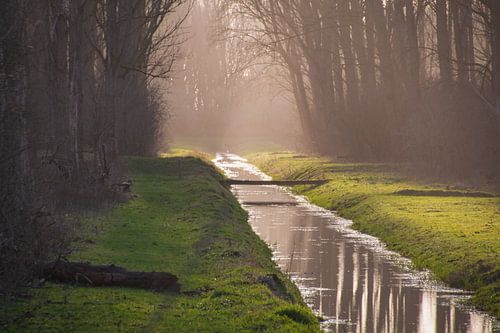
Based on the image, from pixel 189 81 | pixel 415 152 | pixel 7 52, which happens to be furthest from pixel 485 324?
pixel 189 81

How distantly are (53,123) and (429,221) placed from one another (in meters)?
13.3

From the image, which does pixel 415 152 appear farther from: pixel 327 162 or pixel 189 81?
pixel 189 81

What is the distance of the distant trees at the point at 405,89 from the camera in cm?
3684

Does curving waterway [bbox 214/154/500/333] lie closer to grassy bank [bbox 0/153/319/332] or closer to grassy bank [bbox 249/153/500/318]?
grassy bank [bbox 249/153/500/318]

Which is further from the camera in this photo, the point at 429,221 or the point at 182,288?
the point at 429,221

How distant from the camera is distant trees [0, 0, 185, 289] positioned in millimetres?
13406

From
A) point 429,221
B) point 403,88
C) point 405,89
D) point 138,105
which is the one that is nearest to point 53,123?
point 429,221

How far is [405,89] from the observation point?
148ft

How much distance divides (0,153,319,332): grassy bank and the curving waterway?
2.38 ft

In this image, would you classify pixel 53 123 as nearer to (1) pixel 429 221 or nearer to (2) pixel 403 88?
(1) pixel 429 221

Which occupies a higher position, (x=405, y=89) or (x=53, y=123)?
(x=405, y=89)

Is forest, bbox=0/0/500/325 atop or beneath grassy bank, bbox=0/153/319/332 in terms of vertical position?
atop

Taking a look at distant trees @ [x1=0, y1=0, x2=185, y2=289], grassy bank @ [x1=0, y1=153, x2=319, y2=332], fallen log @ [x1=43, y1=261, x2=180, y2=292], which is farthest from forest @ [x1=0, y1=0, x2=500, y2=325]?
grassy bank @ [x1=0, y1=153, x2=319, y2=332]

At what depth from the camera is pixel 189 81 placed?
11631 centimetres
